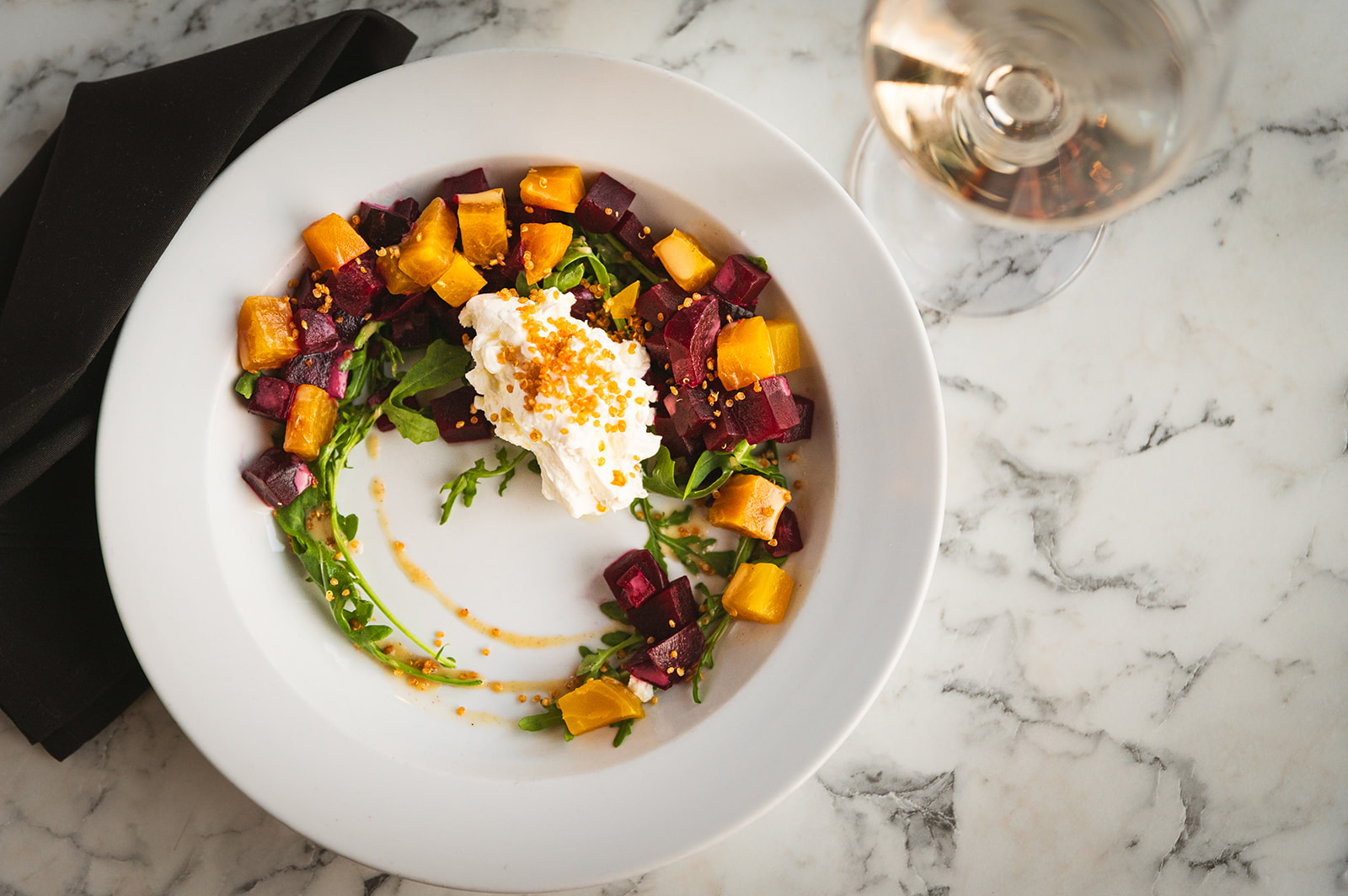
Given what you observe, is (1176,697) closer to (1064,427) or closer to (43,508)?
(1064,427)

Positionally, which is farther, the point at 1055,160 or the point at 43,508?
the point at 43,508

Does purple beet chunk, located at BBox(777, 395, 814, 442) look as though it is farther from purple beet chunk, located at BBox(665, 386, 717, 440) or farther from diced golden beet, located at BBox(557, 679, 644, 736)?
diced golden beet, located at BBox(557, 679, 644, 736)

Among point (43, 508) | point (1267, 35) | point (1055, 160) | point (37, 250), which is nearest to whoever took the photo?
point (1055, 160)

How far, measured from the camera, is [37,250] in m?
1.48

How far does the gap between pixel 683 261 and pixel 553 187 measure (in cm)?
27

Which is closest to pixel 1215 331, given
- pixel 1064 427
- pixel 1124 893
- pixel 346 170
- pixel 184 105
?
pixel 1064 427

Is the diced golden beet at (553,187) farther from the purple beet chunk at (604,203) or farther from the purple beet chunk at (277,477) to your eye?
the purple beet chunk at (277,477)

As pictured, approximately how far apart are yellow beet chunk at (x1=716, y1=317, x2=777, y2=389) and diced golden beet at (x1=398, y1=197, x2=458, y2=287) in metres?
0.53

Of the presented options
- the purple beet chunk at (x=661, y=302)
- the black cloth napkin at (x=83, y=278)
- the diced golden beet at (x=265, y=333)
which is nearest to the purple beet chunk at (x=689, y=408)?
the purple beet chunk at (x=661, y=302)

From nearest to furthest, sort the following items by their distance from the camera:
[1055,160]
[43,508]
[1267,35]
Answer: [1055,160]
[43,508]
[1267,35]

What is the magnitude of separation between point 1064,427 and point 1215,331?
0.38 metres

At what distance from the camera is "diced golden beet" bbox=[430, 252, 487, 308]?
5.08ft

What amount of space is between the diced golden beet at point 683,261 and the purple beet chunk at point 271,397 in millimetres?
727

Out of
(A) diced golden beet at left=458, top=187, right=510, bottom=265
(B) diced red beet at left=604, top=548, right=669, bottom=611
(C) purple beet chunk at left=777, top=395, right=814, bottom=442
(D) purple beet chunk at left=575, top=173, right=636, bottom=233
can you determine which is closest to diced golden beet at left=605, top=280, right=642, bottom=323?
(D) purple beet chunk at left=575, top=173, right=636, bottom=233
